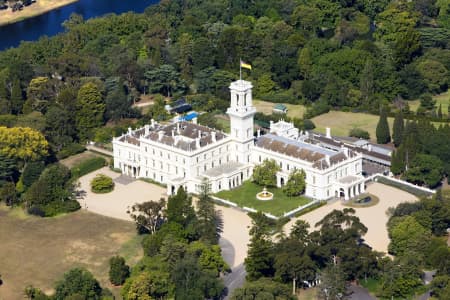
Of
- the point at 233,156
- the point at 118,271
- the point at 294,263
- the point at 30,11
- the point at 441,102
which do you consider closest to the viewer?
the point at 294,263

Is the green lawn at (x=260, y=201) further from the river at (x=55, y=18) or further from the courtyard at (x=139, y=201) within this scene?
the river at (x=55, y=18)

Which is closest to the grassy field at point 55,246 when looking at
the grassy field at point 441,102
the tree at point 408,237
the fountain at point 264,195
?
the fountain at point 264,195

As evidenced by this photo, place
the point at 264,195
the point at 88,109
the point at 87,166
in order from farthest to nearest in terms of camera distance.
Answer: the point at 88,109
the point at 87,166
the point at 264,195

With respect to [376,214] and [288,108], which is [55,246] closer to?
[376,214]

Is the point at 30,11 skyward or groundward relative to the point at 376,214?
skyward

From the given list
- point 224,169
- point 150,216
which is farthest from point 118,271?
point 224,169

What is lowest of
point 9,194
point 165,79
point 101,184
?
point 101,184
